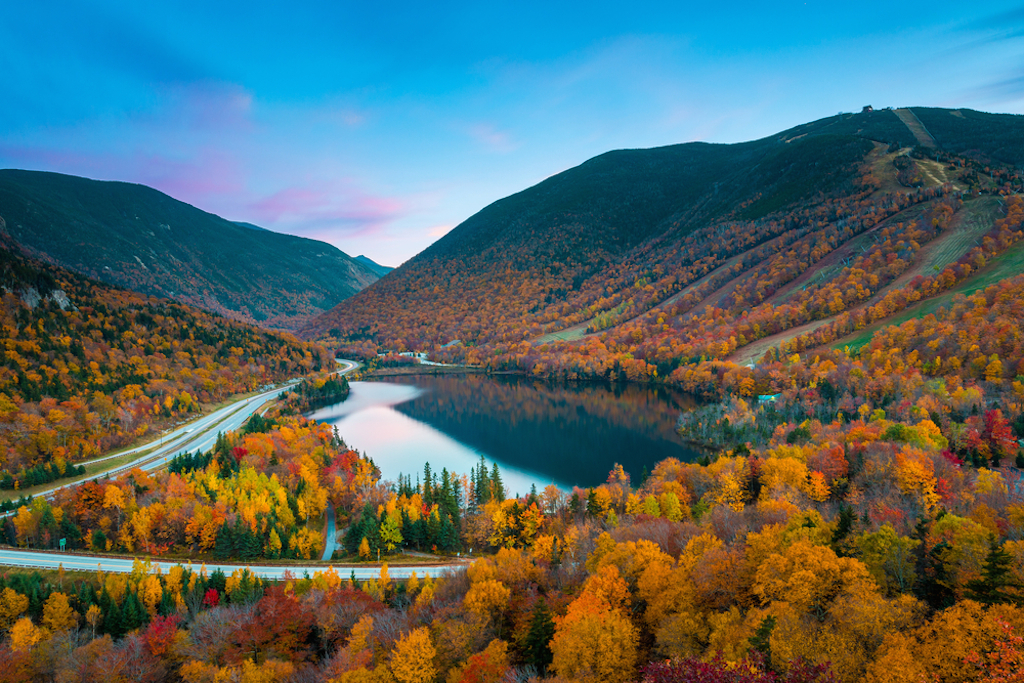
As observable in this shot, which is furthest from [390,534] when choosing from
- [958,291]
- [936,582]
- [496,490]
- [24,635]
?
[958,291]

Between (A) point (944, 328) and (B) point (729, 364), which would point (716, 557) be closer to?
(A) point (944, 328)

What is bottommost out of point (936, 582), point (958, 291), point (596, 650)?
point (596, 650)

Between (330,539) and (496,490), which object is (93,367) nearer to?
(330,539)

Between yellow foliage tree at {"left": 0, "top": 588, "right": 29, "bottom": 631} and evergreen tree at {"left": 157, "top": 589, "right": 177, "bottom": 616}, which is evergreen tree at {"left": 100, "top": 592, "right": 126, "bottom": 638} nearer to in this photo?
evergreen tree at {"left": 157, "top": 589, "right": 177, "bottom": 616}

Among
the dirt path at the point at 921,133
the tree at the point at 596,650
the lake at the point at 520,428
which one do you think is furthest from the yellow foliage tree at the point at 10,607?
the dirt path at the point at 921,133

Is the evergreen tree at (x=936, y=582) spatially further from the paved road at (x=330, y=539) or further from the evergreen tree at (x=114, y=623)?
the evergreen tree at (x=114, y=623)

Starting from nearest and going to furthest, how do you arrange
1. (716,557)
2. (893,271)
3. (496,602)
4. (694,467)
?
(716,557) → (496,602) → (694,467) → (893,271)

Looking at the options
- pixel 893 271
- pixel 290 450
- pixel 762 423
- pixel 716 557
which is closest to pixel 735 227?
pixel 893 271
